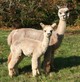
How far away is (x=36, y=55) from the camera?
854cm

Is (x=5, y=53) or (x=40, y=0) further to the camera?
(x=40, y=0)

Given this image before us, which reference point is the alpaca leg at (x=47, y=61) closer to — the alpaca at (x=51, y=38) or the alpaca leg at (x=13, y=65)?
the alpaca at (x=51, y=38)

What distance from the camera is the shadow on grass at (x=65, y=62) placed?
10.0 m

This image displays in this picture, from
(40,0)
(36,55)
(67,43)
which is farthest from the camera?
(40,0)

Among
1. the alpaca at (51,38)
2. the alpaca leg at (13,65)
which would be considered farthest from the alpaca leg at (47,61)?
the alpaca leg at (13,65)

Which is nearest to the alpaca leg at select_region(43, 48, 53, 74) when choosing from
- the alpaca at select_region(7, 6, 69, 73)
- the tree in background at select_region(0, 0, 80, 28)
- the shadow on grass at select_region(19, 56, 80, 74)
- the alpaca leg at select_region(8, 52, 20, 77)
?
the alpaca at select_region(7, 6, 69, 73)

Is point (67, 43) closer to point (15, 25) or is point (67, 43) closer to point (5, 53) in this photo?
point (5, 53)

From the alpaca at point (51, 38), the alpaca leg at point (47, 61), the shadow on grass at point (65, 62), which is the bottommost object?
the shadow on grass at point (65, 62)

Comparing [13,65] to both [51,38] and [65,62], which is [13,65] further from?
[65,62]

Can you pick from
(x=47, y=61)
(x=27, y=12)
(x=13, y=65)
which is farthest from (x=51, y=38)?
(x=27, y=12)

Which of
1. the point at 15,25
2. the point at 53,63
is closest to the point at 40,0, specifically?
the point at 15,25

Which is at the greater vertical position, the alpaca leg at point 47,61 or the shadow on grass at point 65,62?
the alpaca leg at point 47,61

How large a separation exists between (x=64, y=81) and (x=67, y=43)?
5.78m

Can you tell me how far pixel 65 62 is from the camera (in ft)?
34.7
